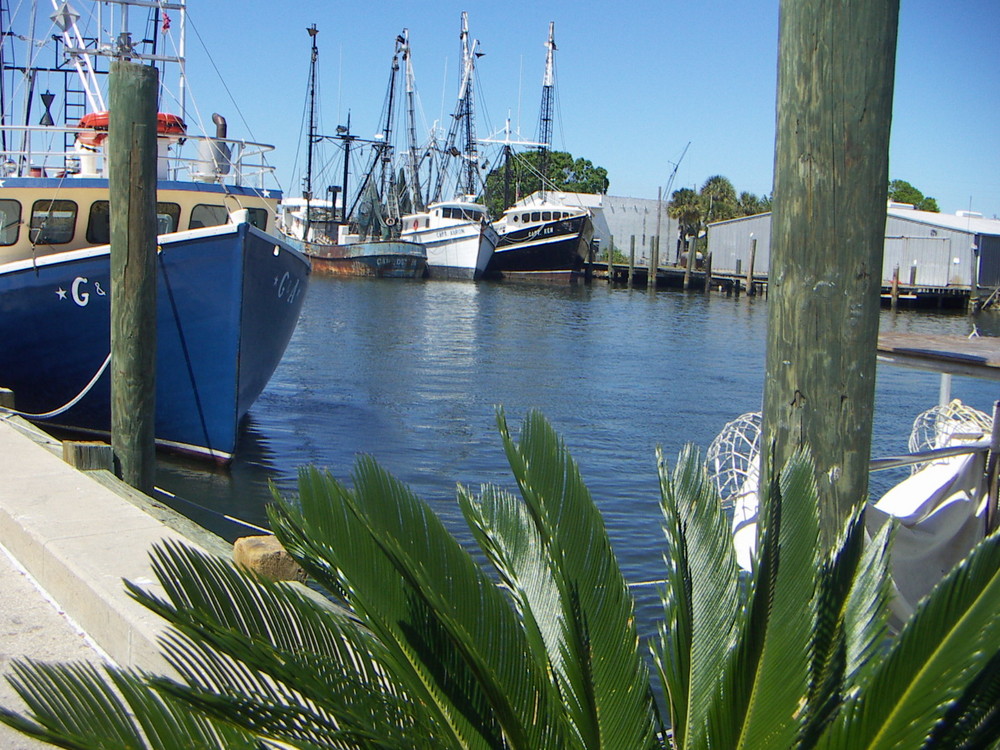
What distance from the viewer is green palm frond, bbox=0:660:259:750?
219 cm

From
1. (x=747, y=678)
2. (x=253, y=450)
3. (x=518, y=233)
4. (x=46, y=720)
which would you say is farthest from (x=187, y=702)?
(x=518, y=233)

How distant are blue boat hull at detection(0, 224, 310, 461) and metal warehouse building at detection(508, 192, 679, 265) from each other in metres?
62.4

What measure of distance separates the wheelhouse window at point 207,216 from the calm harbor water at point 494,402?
2.98m

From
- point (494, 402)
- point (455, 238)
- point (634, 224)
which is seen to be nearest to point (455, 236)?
point (455, 238)

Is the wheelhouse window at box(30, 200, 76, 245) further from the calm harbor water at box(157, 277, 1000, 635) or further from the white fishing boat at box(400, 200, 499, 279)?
the white fishing boat at box(400, 200, 499, 279)

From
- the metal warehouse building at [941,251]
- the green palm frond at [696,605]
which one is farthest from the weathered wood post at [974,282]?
the green palm frond at [696,605]

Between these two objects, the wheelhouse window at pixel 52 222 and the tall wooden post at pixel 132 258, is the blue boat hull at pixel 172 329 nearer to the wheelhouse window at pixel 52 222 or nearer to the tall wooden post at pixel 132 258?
the wheelhouse window at pixel 52 222

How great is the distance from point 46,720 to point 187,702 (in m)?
0.28

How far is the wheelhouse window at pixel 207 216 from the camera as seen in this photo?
13469 mm

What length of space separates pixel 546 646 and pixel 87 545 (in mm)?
3110

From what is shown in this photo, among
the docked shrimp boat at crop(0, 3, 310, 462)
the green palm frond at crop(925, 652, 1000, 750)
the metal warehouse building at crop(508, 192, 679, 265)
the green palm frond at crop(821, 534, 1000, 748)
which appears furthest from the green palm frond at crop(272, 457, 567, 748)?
the metal warehouse building at crop(508, 192, 679, 265)

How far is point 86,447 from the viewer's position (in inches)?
281

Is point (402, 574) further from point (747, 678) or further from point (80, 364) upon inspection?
point (80, 364)

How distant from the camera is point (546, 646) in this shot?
2742mm
